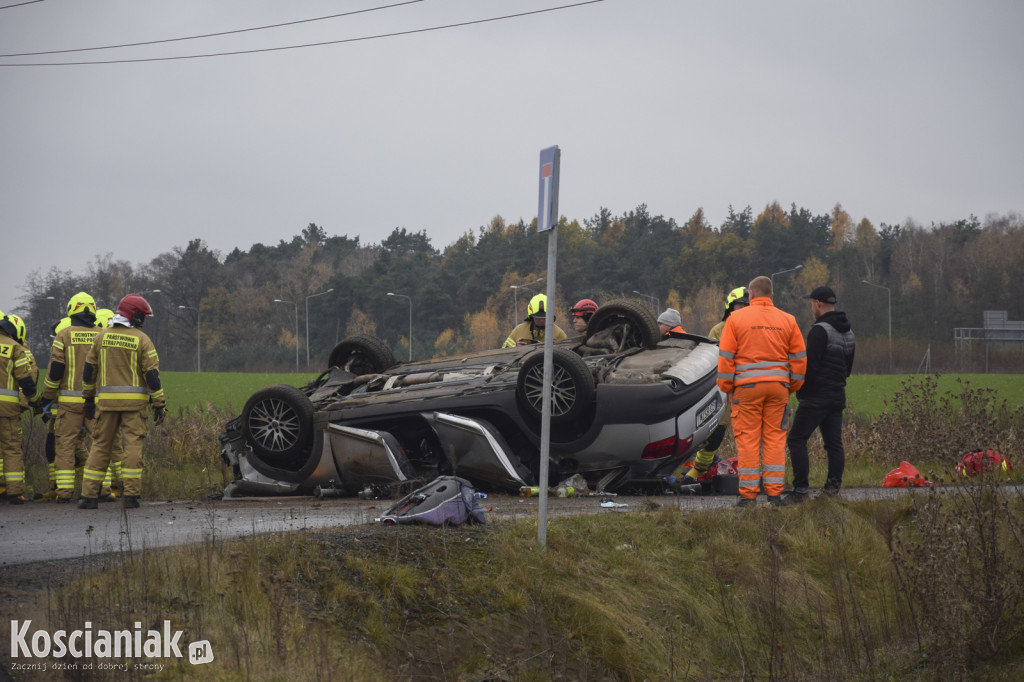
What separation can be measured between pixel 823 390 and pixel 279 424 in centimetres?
476

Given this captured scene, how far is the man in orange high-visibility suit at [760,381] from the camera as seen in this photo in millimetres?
6996

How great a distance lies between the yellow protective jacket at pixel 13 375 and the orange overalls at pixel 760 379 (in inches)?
262

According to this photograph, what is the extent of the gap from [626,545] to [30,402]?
654 centimetres

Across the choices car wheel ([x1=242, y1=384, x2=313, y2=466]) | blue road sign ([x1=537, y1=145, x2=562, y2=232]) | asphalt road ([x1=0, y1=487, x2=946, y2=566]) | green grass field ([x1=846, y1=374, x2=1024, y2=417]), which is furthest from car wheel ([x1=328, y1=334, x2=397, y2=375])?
green grass field ([x1=846, y1=374, x2=1024, y2=417])

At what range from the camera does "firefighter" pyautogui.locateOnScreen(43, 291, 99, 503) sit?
9.00 meters

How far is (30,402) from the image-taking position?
9484mm

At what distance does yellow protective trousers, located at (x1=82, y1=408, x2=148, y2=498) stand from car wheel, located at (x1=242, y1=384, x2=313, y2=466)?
0.97m

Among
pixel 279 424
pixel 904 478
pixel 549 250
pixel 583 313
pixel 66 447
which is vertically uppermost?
pixel 549 250

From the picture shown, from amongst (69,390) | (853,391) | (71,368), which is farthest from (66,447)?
(853,391)

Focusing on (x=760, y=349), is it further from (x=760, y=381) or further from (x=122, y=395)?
(x=122, y=395)

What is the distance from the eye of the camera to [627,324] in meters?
9.46

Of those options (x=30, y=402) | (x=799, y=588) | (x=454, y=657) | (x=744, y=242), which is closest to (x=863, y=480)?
(x=799, y=588)

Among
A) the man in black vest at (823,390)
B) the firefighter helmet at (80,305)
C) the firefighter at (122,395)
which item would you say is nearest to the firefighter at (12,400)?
the firefighter helmet at (80,305)

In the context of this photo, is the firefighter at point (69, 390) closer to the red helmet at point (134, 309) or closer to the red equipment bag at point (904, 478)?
the red helmet at point (134, 309)
